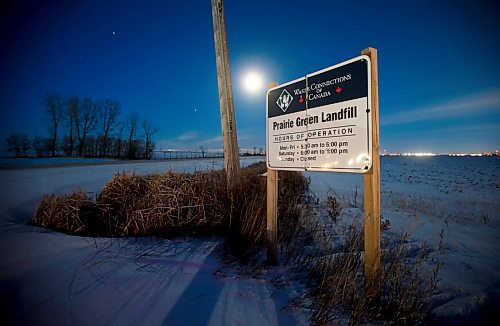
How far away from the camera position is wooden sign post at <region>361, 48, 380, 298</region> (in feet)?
6.71

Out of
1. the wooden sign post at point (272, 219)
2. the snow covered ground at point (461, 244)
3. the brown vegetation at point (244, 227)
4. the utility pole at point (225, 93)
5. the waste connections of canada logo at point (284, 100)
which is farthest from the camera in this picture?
the utility pole at point (225, 93)

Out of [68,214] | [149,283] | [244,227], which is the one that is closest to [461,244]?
[244,227]

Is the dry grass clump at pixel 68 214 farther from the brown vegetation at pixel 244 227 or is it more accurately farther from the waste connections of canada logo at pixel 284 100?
the waste connections of canada logo at pixel 284 100

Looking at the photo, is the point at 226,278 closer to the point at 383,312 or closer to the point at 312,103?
the point at 383,312

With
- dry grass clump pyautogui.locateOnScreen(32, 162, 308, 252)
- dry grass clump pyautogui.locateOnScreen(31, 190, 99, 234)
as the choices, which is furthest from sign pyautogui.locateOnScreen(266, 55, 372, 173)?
dry grass clump pyautogui.locateOnScreen(31, 190, 99, 234)

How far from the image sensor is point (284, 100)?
3.01m

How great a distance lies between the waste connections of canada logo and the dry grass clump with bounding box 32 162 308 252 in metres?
1.76

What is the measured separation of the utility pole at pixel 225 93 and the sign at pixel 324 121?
1.86 meters

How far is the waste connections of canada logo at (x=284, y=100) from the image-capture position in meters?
2.92

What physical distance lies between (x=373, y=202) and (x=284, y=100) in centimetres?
169

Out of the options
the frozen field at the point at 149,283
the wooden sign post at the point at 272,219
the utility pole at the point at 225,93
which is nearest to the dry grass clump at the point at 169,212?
the frozen field at the point at 149,283

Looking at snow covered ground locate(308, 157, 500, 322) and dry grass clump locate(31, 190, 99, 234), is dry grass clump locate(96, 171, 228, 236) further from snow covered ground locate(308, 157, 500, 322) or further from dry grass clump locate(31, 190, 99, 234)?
snow covered ground locate(308, 157, 500, 322)

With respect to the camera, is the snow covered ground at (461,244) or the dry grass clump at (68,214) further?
the dry grass clump at (68,214)

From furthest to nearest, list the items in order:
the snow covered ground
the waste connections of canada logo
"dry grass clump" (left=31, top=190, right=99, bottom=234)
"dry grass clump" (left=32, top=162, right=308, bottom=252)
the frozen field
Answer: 1. "dry grass clump" (left=31, top=190, right=99, bottom=234)
2. "dry grass clump" (left=32, top=162, right=308, bottom=252)
3. the waste connections of canada logo
4. the snow covered ground
5. the frozen field
